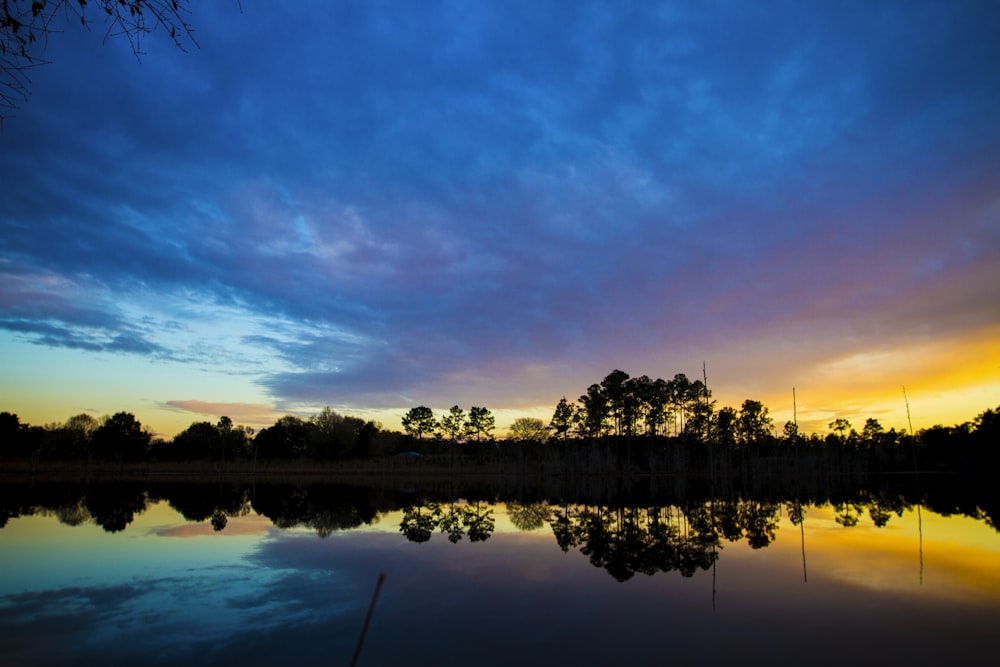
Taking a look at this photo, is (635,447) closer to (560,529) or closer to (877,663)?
(560,529)

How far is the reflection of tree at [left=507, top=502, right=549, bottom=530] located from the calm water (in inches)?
20.3

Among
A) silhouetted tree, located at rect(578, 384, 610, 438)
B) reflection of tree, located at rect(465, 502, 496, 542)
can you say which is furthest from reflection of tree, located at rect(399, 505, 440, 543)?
silhouetted tree, located at rect(578, 384, 610, 438)

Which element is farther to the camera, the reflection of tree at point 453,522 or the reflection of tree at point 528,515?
the reflection of tree at point 528,515

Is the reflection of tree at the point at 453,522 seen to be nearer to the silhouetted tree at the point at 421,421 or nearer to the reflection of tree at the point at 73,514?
the reflection of tree at the point at 73,514

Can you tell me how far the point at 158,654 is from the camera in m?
6.08

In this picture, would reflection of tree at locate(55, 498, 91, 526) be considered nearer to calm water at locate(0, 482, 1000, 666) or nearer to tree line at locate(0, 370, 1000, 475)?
calm water at locate(0, 482, 1000, 666)

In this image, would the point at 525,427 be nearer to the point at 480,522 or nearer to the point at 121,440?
the point at 121,440

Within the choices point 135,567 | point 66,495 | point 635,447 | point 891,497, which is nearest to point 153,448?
point 66,495

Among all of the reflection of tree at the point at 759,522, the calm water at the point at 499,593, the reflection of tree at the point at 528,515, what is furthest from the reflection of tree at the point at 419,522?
the reflection of tree at the point at 759,522

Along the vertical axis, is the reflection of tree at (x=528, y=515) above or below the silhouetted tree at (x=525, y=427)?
below

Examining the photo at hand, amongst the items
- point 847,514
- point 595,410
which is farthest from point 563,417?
point 847,514

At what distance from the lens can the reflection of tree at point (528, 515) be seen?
699 inches

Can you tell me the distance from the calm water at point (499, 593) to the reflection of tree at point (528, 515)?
0.51 metres

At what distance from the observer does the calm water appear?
6.28 m
